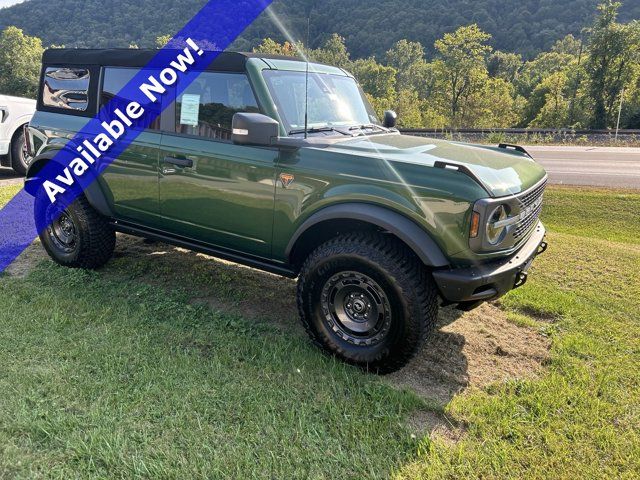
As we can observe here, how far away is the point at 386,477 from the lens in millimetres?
2236

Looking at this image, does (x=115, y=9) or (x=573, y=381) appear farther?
(x=115, y=9)

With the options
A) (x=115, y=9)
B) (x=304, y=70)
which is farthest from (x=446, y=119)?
(x=304, y=70)

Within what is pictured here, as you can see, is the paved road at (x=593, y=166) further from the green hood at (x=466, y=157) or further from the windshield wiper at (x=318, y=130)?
the windshield wiper at (x=318, y=130)

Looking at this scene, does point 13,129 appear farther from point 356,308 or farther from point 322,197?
point 356,308

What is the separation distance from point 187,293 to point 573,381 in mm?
3024

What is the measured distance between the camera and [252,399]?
2.76 meters

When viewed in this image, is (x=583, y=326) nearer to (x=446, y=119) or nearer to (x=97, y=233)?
(x=97, y=233)

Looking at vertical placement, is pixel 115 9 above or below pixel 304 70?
above

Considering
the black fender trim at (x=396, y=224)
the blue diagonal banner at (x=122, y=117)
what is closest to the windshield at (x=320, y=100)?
the blue diagonal banner at (x=122, y=117)

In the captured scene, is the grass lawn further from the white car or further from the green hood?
the white car

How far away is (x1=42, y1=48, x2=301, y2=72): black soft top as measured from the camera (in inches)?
139

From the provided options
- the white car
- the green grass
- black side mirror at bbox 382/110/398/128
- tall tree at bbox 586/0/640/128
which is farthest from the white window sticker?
tall tree at bbox 586/0/640/128

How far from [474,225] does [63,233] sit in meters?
3.89

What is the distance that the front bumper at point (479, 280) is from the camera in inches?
108
